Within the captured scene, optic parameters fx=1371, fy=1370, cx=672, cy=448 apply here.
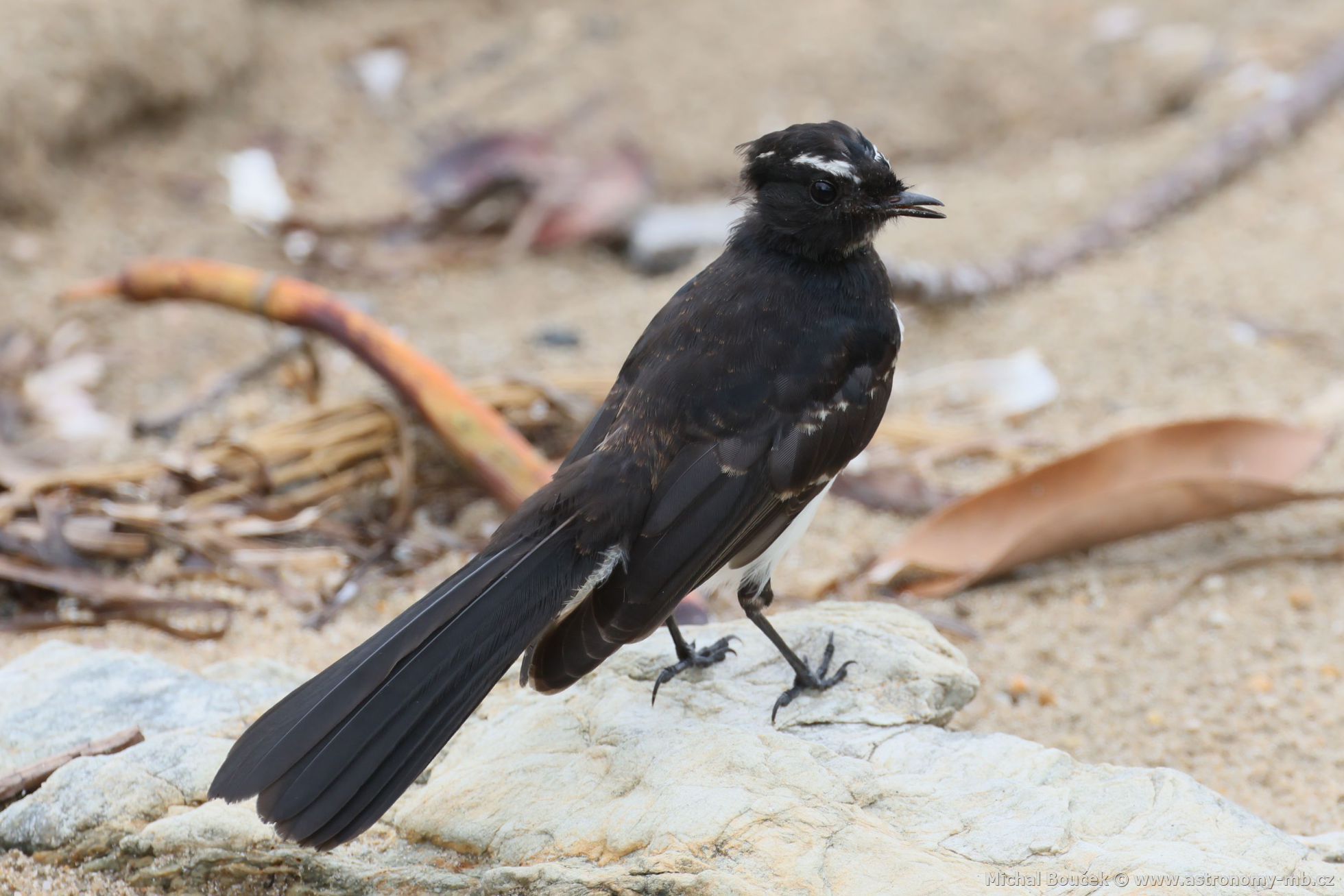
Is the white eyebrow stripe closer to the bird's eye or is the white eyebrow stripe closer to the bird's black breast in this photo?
the bird's eye

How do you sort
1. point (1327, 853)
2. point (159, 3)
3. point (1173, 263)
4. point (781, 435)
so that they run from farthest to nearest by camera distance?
point (159, 3) → point (1173, 263) → point (781, 435) → point (1327, 853)

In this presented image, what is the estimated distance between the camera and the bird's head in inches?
147

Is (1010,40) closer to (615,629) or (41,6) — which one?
(41,6)

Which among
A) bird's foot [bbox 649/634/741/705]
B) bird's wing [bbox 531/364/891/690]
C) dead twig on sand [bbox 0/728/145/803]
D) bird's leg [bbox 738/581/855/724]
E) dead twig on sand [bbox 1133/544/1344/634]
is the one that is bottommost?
dead twig on sand [bbox 0/728/145/803]

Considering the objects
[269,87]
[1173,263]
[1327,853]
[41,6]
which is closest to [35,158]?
[41,6]

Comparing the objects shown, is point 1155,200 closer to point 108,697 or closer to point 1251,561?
point 1251,561

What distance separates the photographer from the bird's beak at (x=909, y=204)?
12.4ft

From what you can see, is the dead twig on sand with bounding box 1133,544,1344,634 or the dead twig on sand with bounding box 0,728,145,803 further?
the dead twig on sand with bounding box 1133,544,1344,634

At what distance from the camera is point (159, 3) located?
7.78 metres

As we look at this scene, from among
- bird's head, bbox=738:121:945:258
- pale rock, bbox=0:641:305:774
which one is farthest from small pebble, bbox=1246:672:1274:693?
pale rock, bbox=0:641:305:774

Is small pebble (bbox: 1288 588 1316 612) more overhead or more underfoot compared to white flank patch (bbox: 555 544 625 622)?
more underfoot

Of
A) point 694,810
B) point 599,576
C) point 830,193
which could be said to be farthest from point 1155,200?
point 694,810

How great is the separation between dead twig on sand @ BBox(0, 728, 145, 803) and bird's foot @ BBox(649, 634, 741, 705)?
1223 mm

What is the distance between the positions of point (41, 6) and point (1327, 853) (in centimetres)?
721
